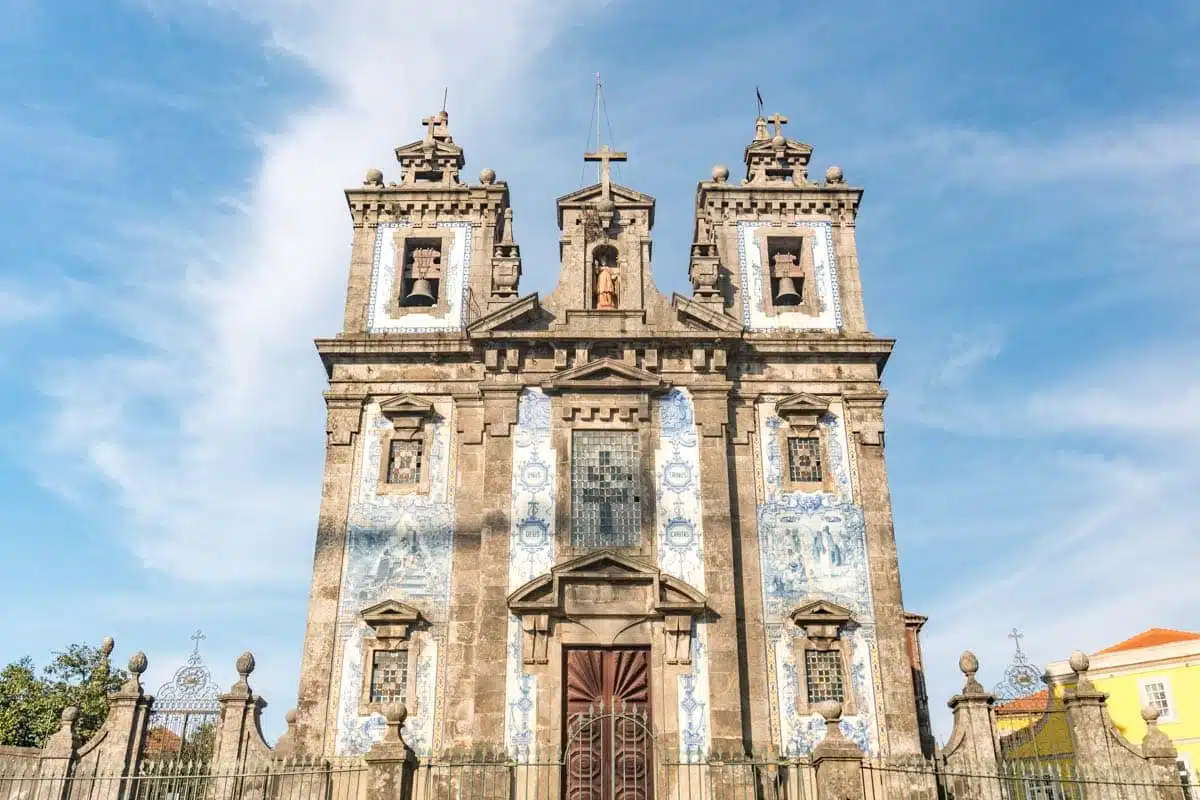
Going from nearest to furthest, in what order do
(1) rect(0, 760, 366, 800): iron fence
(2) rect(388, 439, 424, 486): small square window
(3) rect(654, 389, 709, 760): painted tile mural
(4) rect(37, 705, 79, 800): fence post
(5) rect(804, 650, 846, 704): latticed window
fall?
1. (1) rect(0, 760, 366, 800): iron fence
2. (4) rect(37, 705, 79, 800): fence post
3. (3) rect(654, 389, 709, 760): painted tile mural
4. (5) rect(804, 650, 846, 704): latticed window
5. (2) rect(388, 439, 424, 486): small square window

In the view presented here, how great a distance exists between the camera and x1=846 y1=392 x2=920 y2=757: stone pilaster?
59.3 ft

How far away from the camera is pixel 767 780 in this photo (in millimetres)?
17328

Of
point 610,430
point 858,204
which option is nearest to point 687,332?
point 610,430

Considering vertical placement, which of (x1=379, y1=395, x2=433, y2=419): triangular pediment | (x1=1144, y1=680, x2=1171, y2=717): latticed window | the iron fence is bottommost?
the iron fence

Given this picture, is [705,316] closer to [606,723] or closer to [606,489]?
[606,489]

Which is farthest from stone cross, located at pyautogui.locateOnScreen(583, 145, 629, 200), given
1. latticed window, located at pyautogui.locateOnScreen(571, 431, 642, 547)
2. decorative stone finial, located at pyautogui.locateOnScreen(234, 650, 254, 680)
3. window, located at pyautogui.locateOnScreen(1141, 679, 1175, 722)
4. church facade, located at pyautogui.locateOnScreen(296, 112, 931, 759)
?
window, located at pyautogui.locateOnScreen(1141, 679, 1175, 722)

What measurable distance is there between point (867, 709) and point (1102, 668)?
1511 cm

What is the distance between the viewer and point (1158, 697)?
93.1ft

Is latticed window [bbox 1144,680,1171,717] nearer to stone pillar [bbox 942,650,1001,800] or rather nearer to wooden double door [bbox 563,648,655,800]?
stone pillar [bbox 942,650,1001,800]

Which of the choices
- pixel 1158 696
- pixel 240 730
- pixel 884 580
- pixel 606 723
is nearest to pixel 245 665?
pixel 240 730

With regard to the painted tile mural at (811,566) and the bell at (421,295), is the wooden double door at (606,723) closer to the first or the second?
the painted tile mural at (811,566)

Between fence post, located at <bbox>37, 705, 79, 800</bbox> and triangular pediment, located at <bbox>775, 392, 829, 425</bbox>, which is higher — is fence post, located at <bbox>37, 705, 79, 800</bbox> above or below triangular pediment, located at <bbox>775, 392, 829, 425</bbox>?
below

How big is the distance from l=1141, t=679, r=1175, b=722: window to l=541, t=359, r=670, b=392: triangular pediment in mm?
18038

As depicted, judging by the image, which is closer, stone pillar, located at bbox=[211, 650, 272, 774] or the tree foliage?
stone pillar, located at bbox=[211, 650, 272, 774]
